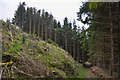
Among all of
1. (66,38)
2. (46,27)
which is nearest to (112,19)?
(66,38)

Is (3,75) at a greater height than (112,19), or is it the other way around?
(112,19)

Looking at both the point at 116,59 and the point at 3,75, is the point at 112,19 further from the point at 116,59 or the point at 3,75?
the point at 3,75

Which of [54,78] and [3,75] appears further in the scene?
[54,78]

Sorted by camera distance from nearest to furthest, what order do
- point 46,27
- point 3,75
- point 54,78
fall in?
point 3,75, point 54,78, point 46,27

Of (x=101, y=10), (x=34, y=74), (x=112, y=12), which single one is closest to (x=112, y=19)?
(x=112, y=12)

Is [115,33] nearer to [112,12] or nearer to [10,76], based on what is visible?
[112,12]

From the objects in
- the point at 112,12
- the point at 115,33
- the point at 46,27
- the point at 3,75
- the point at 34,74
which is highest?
the point at 46,27

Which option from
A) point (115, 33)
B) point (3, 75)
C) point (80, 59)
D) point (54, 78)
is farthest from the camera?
point (80, 59)

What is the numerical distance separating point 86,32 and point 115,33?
403 cm

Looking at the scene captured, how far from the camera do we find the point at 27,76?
3846mm

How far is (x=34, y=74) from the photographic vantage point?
4.09 meters

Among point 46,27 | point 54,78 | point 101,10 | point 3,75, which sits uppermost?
point 46,27

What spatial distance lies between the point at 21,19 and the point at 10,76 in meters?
33.7

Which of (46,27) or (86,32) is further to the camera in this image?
(46,27)
